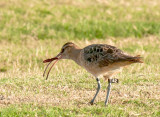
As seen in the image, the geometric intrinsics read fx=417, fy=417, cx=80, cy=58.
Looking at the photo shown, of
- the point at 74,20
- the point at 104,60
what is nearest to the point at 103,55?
the point at 104,60

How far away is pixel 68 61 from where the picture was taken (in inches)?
454

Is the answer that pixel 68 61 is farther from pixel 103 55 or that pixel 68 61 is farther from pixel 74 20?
pixel 103 55

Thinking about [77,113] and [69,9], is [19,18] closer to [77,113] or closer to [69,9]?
[69,9]

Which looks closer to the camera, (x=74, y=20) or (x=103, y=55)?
(x=103, y=55)

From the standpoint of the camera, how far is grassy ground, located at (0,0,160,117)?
22.0ft

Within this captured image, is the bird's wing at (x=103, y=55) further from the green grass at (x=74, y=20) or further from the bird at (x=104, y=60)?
the green grass at (x=74, y=20)

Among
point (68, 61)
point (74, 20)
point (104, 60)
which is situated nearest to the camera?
point (104, 60)

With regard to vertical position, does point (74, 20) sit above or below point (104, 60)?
above

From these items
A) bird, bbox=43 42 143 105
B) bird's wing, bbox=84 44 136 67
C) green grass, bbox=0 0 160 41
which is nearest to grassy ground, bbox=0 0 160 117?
green grass, bbox=0 0 160 41

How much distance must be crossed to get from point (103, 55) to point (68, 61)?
483cm

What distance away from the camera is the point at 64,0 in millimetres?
18312

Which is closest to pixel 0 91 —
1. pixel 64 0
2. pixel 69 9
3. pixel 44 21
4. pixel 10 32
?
pixel 10 32

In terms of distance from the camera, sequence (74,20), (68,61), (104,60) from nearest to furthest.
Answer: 1. (104,60)
2. (68,61)
3. (74,20)

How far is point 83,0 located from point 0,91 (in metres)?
11.9
